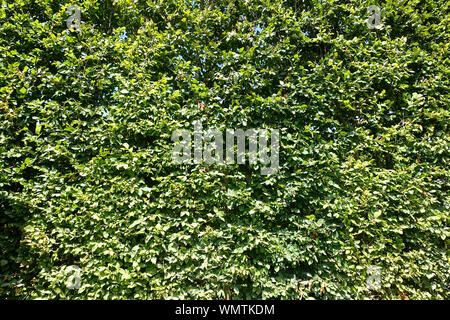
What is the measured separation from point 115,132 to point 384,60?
3.50 m

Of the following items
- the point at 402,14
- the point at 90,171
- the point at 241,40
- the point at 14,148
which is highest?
the point at 402,14

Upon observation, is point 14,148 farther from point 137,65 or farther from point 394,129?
point 394,129

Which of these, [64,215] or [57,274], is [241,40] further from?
[57,274]

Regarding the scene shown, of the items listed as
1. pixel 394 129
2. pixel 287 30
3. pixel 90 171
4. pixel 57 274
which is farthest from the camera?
pixel 287 30

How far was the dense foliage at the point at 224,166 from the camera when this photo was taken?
2467mm

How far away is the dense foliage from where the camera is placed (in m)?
2.47

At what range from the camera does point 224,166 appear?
266cm

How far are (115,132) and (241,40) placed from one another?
198cm

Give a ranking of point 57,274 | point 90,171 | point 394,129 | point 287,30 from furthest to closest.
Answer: point 287,30 < point 394,129 < point 90,171 < point 57,274

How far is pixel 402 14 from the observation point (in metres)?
3.12

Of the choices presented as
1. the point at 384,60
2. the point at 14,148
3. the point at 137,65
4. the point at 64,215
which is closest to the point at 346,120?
the point at 384,60
